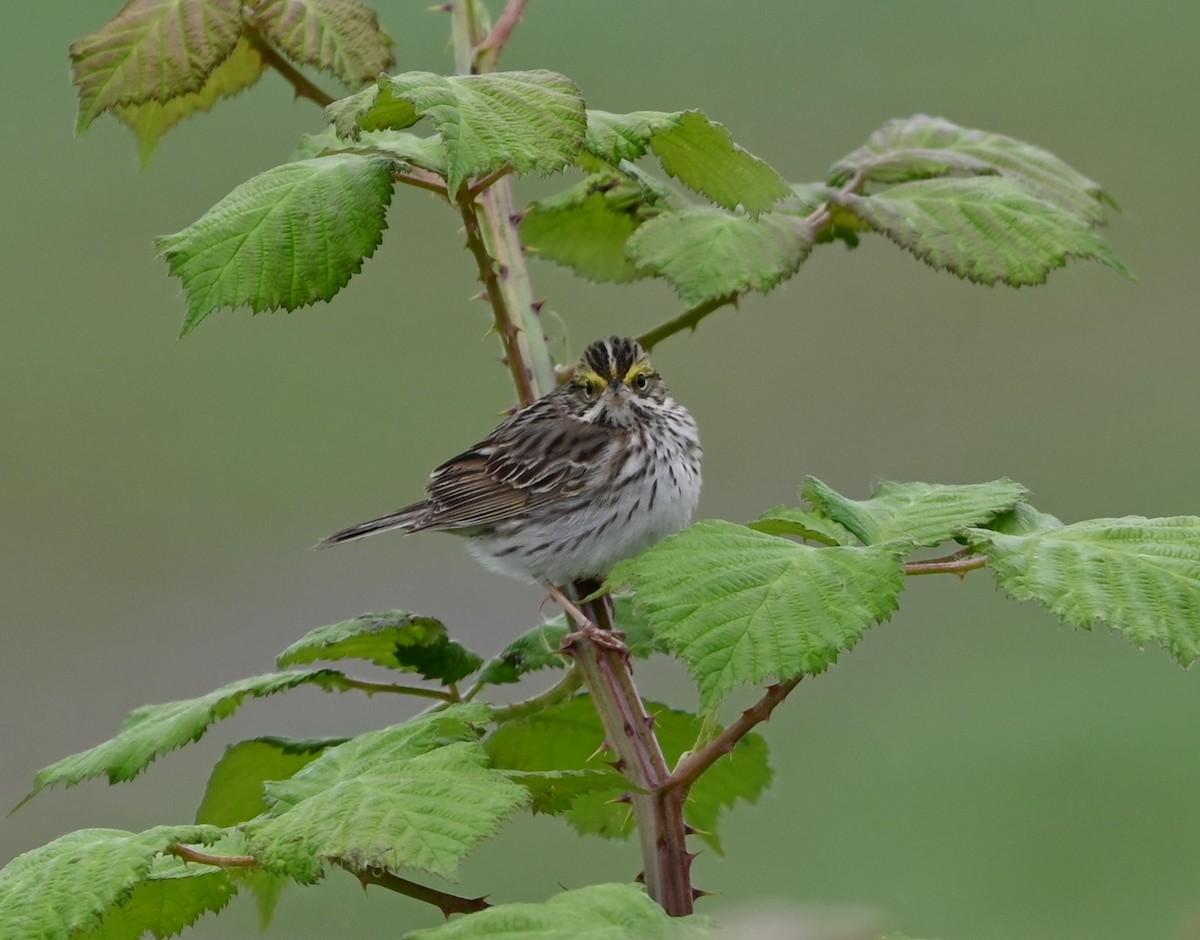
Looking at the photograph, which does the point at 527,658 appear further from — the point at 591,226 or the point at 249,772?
the point at 591,226

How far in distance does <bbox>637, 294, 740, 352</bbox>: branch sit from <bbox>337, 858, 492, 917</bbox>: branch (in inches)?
39.7

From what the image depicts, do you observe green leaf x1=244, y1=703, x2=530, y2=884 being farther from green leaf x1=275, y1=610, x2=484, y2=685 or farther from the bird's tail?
the bird's tail

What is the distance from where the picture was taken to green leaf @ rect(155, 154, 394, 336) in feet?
6.58

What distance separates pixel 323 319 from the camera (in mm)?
14281

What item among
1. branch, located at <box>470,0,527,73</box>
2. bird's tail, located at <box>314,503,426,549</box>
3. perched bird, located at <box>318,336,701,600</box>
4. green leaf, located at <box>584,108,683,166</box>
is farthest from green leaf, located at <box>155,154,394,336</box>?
bird's tail, located at <box>314,503,426,549</box>

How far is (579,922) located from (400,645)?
0.94 metres

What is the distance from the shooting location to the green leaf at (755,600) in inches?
64.4

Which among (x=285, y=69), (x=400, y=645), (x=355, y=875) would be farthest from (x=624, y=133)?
(x=355, y=875)

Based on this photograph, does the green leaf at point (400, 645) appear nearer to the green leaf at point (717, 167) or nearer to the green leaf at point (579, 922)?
the green leaf at point (717, 167)

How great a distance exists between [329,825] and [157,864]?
38cm

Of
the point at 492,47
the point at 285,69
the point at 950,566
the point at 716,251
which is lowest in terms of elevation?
the point at 950,566

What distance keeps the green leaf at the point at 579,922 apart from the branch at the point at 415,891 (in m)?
0.14

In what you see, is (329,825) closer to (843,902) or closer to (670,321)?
(843,902)

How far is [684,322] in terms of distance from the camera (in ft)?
8.46
